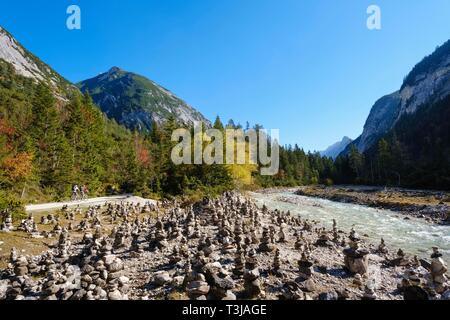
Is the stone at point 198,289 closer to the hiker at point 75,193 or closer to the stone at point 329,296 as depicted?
the stone at point 329,296

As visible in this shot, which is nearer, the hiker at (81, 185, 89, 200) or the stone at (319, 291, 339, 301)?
the stone at (319, 291, 339, 301)

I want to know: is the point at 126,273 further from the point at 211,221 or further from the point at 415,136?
the point at 415,136

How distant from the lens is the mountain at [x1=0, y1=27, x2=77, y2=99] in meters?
152

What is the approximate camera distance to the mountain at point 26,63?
152 m

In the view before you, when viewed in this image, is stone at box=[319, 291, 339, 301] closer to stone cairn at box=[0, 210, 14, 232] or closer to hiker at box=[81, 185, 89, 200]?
stone cairn at box=[0, 210, 14, 232]

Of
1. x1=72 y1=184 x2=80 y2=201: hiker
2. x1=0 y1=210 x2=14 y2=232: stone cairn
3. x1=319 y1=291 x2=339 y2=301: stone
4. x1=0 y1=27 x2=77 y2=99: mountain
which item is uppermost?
x1=0 y1=27 x2=77 y2=99: mountain

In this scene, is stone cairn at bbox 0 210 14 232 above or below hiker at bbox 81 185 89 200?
below

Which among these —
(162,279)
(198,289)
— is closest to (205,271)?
(198,289)

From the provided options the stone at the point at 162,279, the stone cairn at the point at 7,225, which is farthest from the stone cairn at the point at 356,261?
the stone cairn at the point at 7,225

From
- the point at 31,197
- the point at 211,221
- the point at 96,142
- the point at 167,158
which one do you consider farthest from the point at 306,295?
the point at 96,142

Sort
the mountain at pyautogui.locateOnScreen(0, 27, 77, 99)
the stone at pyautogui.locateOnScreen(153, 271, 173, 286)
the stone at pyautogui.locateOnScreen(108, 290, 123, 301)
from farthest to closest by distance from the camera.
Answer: the mountain at pyautogui.locateOnScreen(0, 27, 77, 99) < the stone at pyautogui.locateOnScreen(153, 271, 173, 286) < the stone at pyautogui.locateOnScreen(108, 290, 123, 301)

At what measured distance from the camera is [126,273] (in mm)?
12414

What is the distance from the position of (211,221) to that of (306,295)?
1442cm

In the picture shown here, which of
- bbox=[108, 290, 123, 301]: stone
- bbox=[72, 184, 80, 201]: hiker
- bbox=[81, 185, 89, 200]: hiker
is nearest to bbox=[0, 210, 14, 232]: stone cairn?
bbox=[108, 290, 123, 301]: stone
